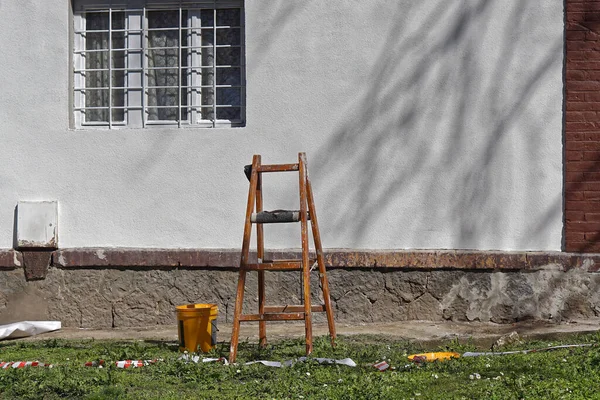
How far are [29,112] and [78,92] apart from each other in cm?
52

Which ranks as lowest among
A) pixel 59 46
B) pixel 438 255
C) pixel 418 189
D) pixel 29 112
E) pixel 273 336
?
pixel 273 336

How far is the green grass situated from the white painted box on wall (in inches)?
72.7

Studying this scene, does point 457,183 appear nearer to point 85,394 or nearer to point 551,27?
point 551,27

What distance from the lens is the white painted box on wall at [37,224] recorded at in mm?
9117

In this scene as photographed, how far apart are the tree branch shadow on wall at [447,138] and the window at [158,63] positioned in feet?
4.23

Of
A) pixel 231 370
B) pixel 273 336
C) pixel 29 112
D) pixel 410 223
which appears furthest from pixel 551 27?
pixel 29 112

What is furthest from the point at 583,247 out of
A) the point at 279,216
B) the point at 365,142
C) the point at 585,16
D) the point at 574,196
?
the point at 279,216

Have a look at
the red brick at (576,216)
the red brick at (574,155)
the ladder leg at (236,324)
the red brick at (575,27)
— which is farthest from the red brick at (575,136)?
the ladder leg at (236,324)

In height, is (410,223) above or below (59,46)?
below

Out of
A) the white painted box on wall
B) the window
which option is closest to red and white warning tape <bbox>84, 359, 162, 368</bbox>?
the white painted box on wall

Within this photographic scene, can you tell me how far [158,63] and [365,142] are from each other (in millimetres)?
2230

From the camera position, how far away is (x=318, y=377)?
6.17 meters

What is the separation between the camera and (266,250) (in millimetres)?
8875

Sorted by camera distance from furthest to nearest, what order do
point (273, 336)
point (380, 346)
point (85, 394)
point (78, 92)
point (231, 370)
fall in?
point (78, 92) < point (273, 336) < point (380, 346) < point (231, 370) < point (85, 394)
